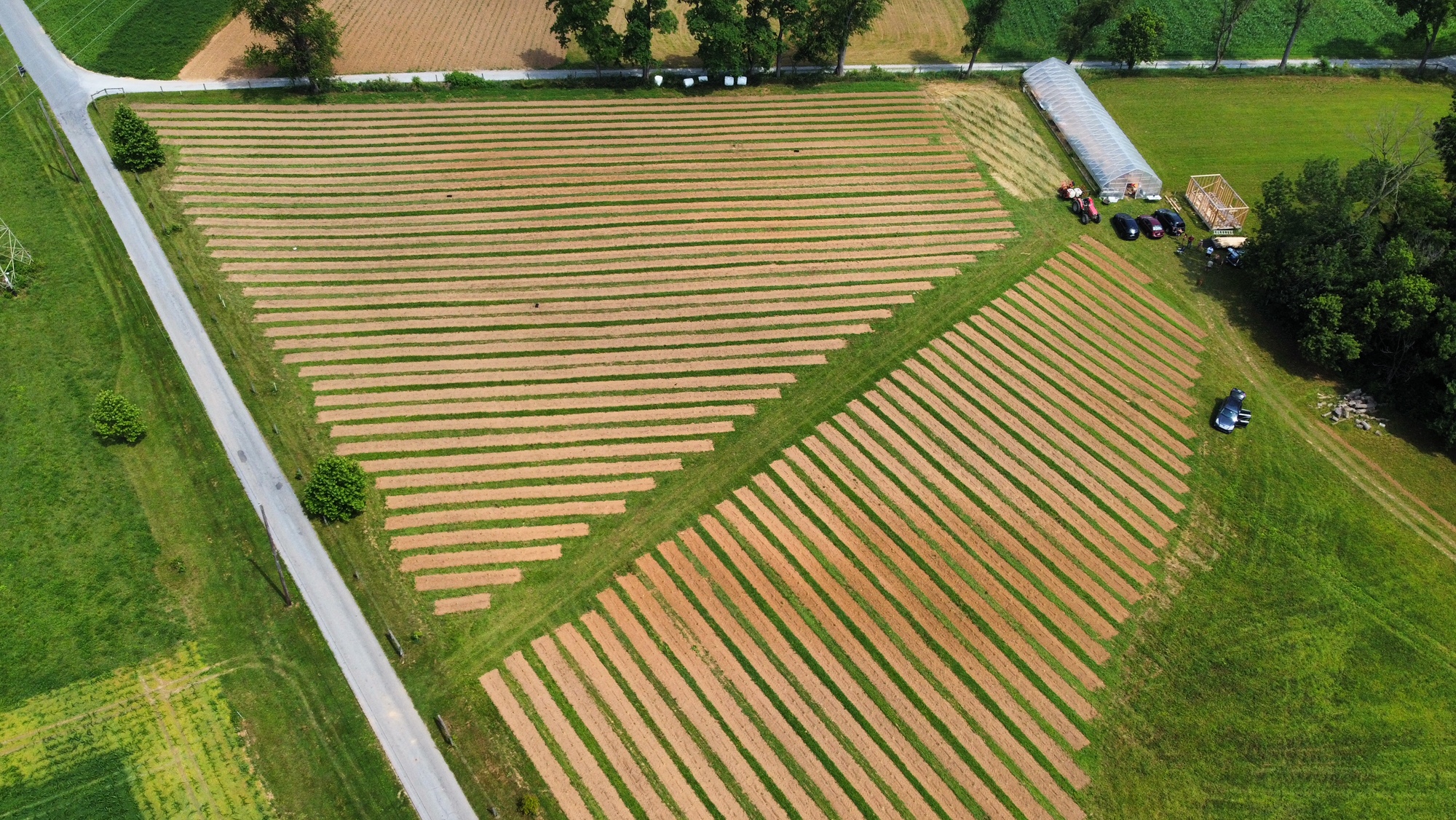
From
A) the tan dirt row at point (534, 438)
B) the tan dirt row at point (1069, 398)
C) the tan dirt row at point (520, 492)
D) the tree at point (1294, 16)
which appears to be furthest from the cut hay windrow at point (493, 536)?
the tree at point (1294, 16)

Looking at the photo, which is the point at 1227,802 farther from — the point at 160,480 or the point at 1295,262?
the point at 160,480

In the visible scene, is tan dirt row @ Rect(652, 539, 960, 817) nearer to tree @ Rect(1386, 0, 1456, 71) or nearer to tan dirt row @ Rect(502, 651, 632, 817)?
tan dirt row @ Rect(502, 651, 632, 817)

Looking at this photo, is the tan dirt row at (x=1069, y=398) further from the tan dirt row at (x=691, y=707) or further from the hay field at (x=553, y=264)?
the tan dirt row at (x=691, y=707)

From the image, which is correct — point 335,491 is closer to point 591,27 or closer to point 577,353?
point 577,353

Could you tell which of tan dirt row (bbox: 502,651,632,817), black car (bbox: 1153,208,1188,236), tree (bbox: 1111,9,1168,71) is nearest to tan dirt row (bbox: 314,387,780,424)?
tan dirt row (bbox: 502,651,632,817)

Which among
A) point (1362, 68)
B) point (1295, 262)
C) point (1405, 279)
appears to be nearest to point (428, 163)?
point (1295, 262)
